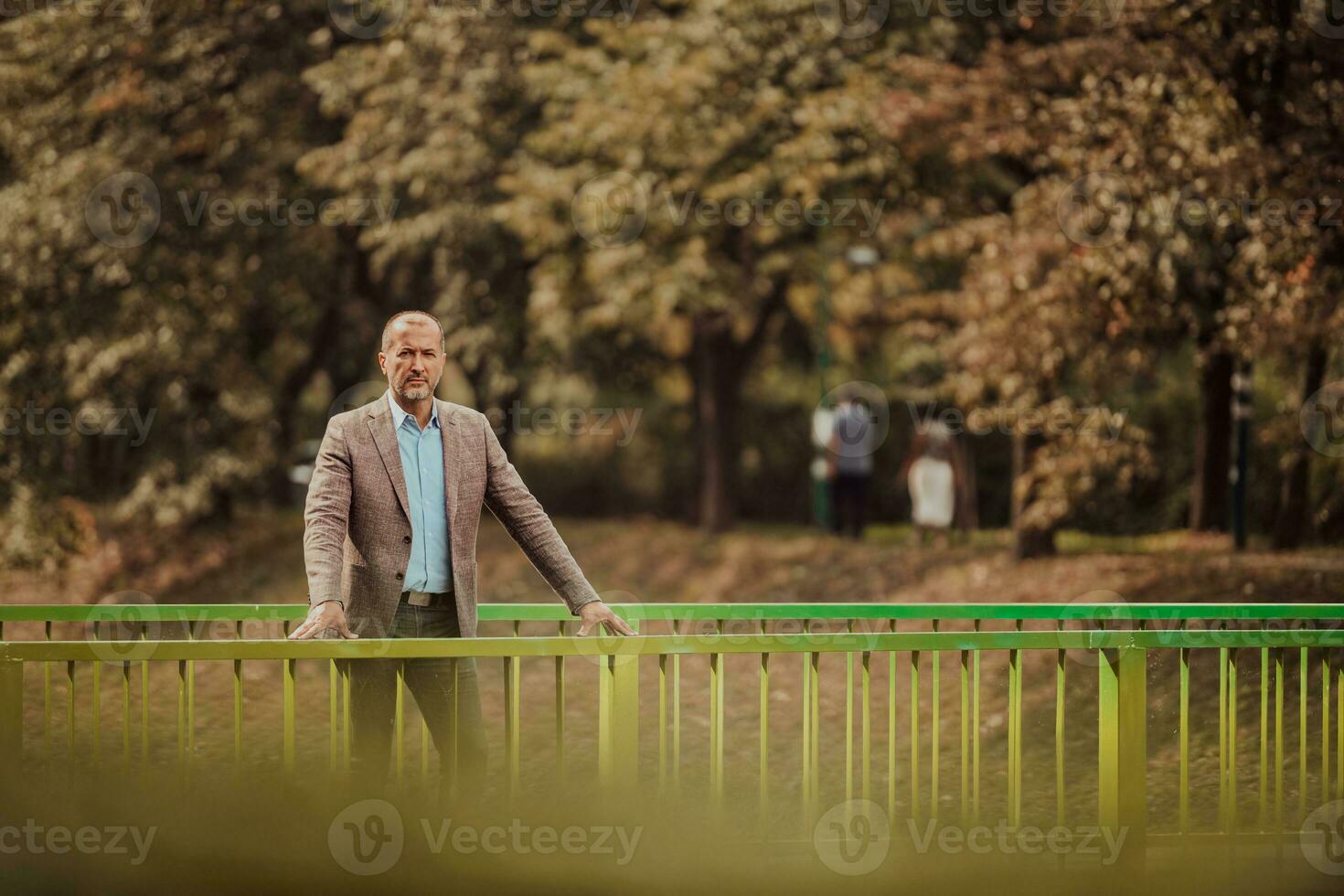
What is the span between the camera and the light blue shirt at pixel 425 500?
604 cm

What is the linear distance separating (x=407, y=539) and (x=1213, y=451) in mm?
14726

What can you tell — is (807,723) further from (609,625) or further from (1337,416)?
(1337,416)

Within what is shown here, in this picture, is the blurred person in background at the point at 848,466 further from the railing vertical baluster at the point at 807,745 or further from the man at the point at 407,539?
the man at the point at 407,539

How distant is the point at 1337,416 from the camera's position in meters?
16.3

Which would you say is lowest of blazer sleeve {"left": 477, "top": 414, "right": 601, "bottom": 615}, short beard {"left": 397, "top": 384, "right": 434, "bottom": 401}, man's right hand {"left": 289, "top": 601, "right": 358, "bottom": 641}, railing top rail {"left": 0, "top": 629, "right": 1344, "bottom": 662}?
railing top rail {"left": 0, "top": 629, "right": 1344, "bottom": 662}

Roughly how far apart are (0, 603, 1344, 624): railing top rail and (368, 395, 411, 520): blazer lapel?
107cm

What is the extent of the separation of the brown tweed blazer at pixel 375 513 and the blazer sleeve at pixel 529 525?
9 centimetres

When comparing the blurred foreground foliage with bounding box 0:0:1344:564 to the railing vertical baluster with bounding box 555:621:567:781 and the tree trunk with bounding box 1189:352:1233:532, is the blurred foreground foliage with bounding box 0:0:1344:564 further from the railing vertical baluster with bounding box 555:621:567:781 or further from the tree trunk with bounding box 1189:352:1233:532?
the railing vertical baluster with bounding box 555:621:567:781

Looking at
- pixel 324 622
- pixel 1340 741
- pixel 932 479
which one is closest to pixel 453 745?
pixel 324 622

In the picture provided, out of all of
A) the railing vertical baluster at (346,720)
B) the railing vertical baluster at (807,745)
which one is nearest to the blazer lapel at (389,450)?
the railing vertical baluster at (346,720)

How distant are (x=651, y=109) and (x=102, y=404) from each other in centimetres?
773

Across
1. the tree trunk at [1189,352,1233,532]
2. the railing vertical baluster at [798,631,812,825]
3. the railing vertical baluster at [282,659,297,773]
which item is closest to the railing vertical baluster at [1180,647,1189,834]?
the railing vertical baluster at [798,631,812,825]

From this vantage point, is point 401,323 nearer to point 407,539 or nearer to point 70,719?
point 407,539

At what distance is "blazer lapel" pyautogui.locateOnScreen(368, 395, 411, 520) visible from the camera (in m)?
6.02
